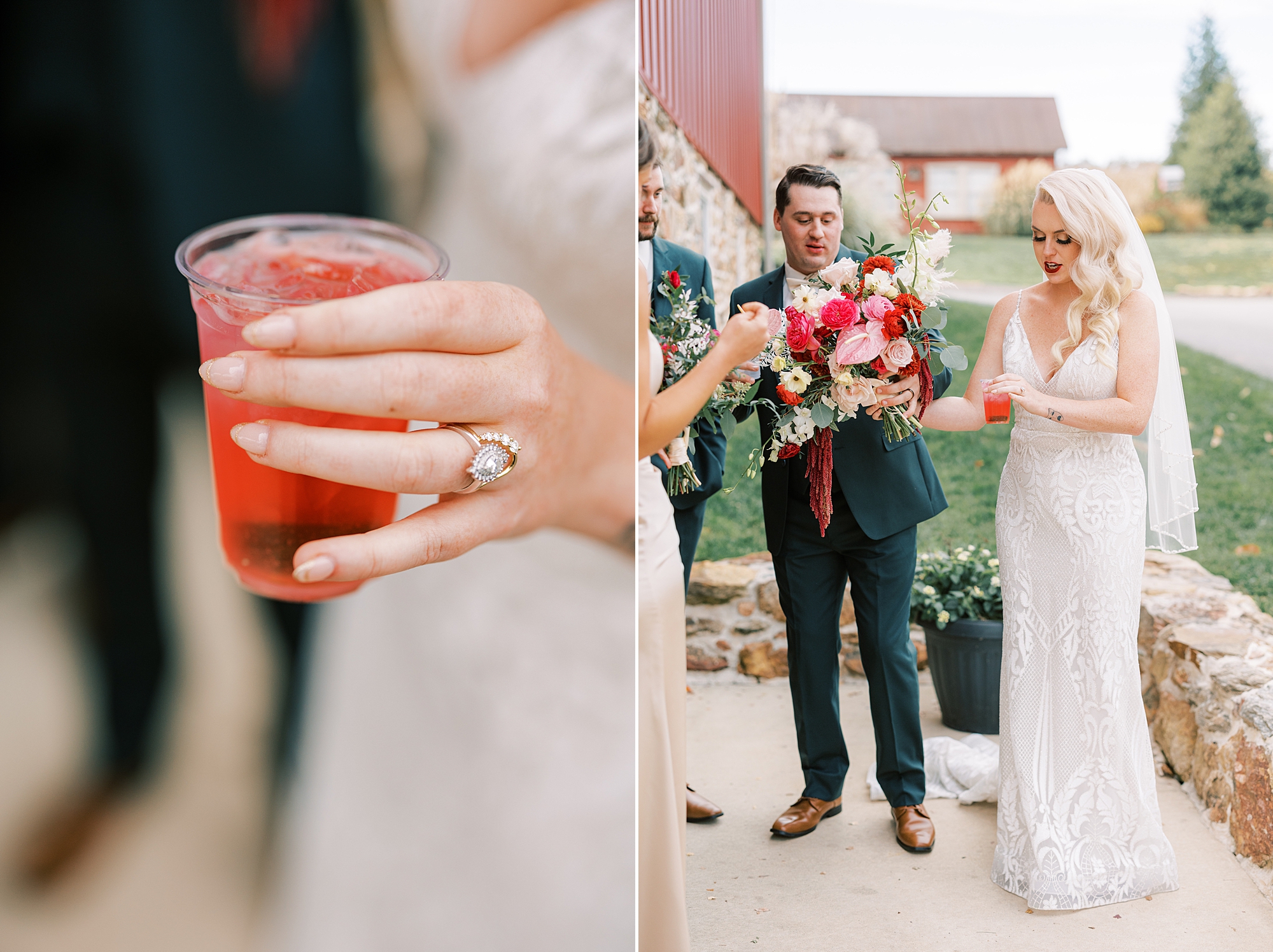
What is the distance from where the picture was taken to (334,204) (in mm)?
1421

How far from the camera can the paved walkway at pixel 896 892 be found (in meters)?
2.33

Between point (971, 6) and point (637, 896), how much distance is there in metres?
8.21

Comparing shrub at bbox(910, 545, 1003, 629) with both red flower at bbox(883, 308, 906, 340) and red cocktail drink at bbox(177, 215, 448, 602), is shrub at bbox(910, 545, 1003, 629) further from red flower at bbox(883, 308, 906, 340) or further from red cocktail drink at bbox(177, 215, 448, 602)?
red cocktail drink at bbox(177, 215, 448, 602)

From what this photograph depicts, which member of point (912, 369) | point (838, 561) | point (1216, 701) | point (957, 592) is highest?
point (912, 369)

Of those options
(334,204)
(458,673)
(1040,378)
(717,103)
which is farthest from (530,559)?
(717,103)

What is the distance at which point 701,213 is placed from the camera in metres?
5.28

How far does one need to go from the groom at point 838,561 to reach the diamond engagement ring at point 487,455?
1.31 meters

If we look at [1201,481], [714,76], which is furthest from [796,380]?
[1201,481]

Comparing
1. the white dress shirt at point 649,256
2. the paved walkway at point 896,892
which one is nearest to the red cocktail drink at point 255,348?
the white dress shirt at point 649,256

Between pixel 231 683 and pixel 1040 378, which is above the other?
pixel 1040 378

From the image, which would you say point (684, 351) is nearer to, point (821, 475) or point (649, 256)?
point (649, 256)

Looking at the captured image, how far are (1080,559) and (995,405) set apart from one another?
49cm

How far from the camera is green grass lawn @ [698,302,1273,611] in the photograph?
615 centimetres

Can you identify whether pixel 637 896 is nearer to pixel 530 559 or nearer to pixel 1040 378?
pixel 530 559
